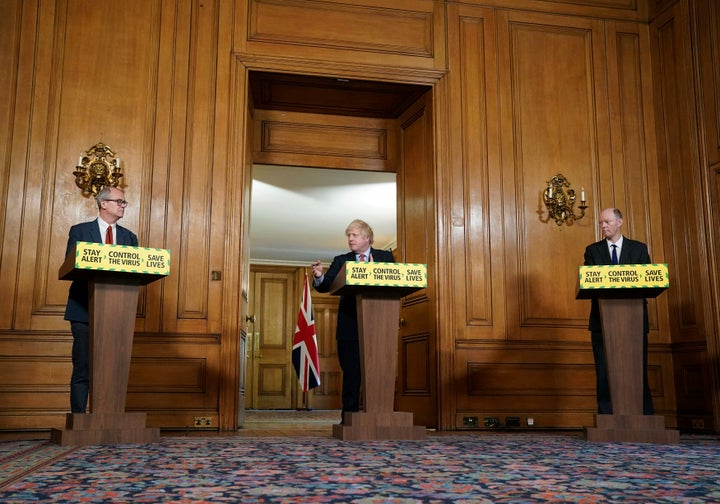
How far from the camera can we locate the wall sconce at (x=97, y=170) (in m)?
5.17

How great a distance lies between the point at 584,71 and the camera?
6.18m

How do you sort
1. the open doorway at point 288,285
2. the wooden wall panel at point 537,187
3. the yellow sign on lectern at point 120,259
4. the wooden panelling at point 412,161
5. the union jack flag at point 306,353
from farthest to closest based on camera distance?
the open doorway at point 288,285 → the wooden wall panel at point 537,187 → the union jack flag at point 306,353 → the wooden panelling at point 412,161 → the yellow sign on lectern at point 120,259

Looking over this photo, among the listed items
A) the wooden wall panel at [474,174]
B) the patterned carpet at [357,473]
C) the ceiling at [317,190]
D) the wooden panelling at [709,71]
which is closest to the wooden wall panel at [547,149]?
the wooden wall panel at [474,174]

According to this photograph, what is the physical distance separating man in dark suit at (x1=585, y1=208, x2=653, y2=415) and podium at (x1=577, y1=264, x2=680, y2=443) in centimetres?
28

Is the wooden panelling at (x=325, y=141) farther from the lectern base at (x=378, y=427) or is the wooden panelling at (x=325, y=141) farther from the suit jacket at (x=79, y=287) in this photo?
the lectern base at (x=378, y=427)

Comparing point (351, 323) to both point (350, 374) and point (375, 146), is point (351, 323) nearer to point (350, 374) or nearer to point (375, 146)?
point (350, 374)

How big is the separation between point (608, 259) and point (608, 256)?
2 centimetres

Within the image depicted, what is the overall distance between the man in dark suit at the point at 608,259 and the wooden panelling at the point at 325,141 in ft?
7.91

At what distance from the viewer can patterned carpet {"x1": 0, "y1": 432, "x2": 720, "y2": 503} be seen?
1.95 metres

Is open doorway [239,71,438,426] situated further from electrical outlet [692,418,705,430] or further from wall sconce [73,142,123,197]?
electrical outlet [692,418,705,430]

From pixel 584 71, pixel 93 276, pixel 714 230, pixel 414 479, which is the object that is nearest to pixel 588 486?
pixel 414 479

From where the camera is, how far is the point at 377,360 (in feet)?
12.9

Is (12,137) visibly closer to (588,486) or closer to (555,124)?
(555,124)

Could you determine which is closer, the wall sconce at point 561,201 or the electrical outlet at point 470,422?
the electrical outlet at point 470,422
